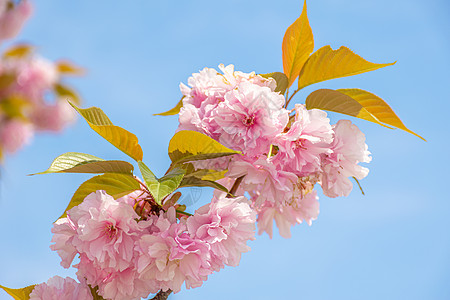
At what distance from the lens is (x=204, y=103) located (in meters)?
0.70

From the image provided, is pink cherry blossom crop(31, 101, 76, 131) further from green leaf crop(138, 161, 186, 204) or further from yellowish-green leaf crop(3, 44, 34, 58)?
green leaf crop(138, 161, 186, 204)

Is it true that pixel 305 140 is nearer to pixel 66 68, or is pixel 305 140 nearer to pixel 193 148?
pixel 193 148

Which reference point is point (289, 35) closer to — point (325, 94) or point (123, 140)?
point (325, 94)

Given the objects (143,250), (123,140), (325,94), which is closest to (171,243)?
(143,250)

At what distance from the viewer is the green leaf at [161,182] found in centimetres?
55

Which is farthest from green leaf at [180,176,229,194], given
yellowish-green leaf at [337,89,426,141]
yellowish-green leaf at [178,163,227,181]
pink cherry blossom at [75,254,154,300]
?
yellowish-green leaf at [337,89,426,141]

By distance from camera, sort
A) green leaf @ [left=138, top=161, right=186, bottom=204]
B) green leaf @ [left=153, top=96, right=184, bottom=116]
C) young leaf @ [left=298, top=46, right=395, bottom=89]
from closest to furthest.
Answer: green leaf @ [left=138, top=161, right=186, bottom=204], young leaf @ [left=298, top=46, right=395, bottom=89], green leaf @ [left=153, top=96, right=184, bottom=116]

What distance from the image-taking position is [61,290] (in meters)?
0.70

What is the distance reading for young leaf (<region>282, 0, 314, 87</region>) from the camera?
2.62 feet

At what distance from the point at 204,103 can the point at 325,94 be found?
0.66 feet

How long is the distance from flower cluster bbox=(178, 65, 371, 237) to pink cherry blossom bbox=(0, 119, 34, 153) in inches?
12.1

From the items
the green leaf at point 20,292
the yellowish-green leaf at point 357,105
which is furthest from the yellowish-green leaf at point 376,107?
the green leaf at point 20,292

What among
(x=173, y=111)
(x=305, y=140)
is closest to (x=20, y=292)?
(x=173, y=111)

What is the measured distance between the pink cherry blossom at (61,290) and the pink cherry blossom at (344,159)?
419 mm
